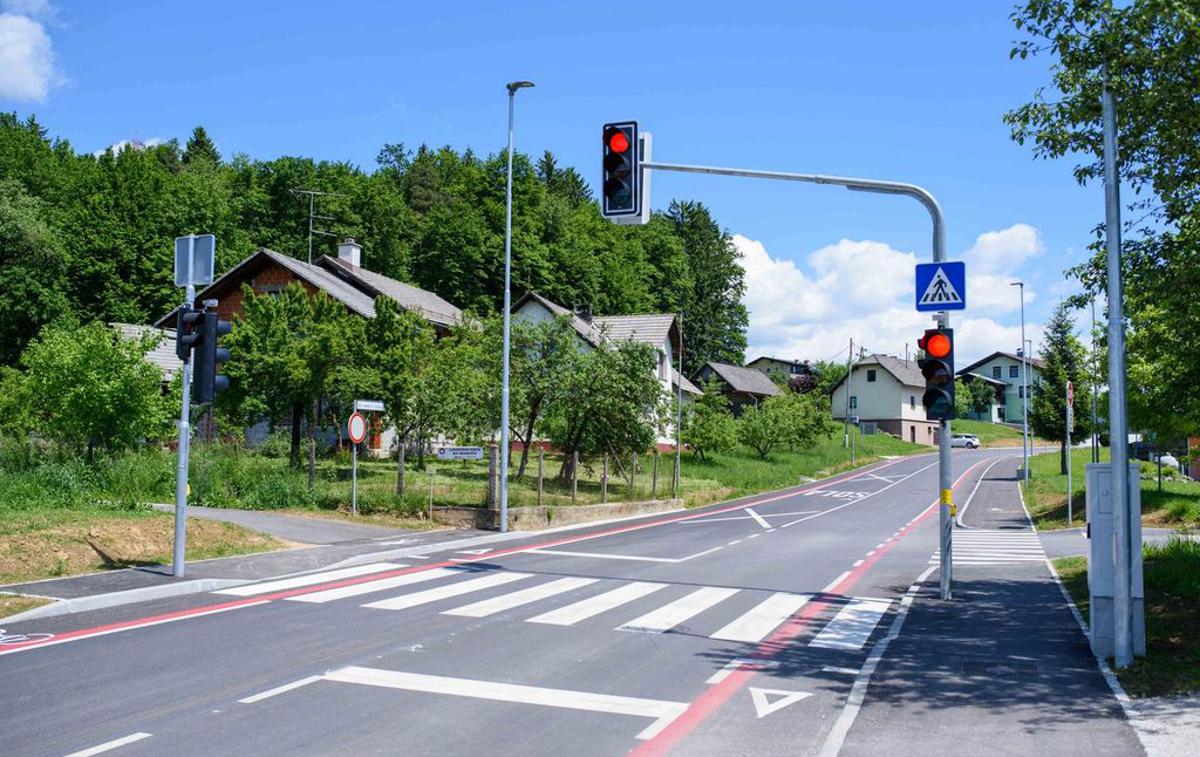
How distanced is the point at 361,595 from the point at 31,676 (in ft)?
17.1

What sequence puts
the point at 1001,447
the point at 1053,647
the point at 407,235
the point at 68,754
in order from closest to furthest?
1. the point at 68,754
2. the point at 1053,647
3. the point at 407,235
4. the point at 1001,447

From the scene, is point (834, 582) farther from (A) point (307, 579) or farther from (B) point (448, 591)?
(A) point (307, 579)

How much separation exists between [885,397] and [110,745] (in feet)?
344

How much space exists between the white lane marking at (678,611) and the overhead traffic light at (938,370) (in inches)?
157

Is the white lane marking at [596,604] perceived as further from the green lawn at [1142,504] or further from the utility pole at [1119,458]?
the green lawn at [1142,504]

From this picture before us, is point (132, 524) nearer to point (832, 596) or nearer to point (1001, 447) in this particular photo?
point (832, 596)

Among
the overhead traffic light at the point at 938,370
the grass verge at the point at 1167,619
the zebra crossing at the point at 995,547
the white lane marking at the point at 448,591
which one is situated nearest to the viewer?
the grass verge at the point at 1167,619

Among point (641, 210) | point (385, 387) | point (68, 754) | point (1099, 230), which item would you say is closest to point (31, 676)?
point (68, 754)

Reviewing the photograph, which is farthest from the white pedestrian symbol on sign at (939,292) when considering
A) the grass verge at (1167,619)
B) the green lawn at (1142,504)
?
the green lawn at (1142,504)

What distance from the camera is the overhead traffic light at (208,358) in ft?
46.4

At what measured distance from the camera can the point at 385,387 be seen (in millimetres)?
26531

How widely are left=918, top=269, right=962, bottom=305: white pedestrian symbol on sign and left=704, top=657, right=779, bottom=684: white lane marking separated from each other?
650cm

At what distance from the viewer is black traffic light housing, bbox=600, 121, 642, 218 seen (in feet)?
35.7

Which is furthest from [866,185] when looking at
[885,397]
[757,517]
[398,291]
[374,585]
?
[885,397]
